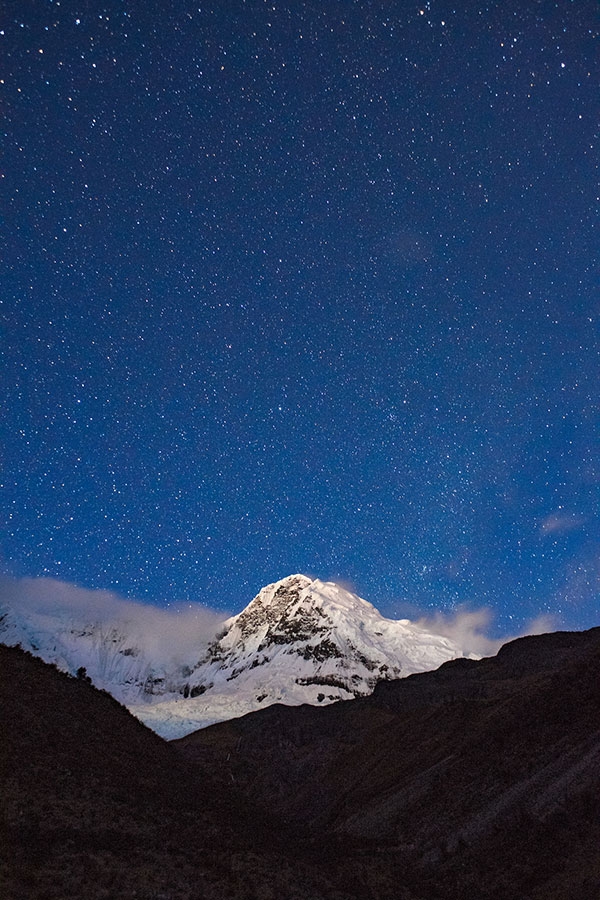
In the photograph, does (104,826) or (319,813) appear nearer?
(104,826)

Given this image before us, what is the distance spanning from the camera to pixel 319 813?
46906mm

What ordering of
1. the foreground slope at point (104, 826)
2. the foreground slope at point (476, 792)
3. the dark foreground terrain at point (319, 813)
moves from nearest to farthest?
the foreground slope at point (104, 826), the dark foreground terrain at point (319, 813), the foreground slope at point (476, 792)

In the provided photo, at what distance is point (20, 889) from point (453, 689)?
2952 inches

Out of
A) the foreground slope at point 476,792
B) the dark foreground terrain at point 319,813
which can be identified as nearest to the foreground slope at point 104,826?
the dark foreground terrain at point 319,813

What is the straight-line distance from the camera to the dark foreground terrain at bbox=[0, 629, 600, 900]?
14047 mm

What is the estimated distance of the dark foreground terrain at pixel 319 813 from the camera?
553 inches

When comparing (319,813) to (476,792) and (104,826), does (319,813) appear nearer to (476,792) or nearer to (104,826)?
(476,792)

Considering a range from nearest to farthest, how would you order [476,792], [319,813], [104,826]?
[104,826], [476,792], [319,813]

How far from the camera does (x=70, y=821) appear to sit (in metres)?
15.0

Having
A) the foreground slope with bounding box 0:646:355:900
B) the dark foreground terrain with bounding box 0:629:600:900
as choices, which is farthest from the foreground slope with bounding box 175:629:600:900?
the foreground slope with bounding box 0:646:355:900

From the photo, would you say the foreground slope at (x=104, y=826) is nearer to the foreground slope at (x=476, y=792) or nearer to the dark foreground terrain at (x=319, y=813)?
the dark foreground terrain at (x=319, y=813)

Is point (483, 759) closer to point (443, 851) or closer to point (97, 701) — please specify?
point (443, 851)

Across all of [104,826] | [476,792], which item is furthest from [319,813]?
[104,826]

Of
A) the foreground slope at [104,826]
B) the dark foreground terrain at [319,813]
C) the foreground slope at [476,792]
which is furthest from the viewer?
the foreground slope at [476,792]
